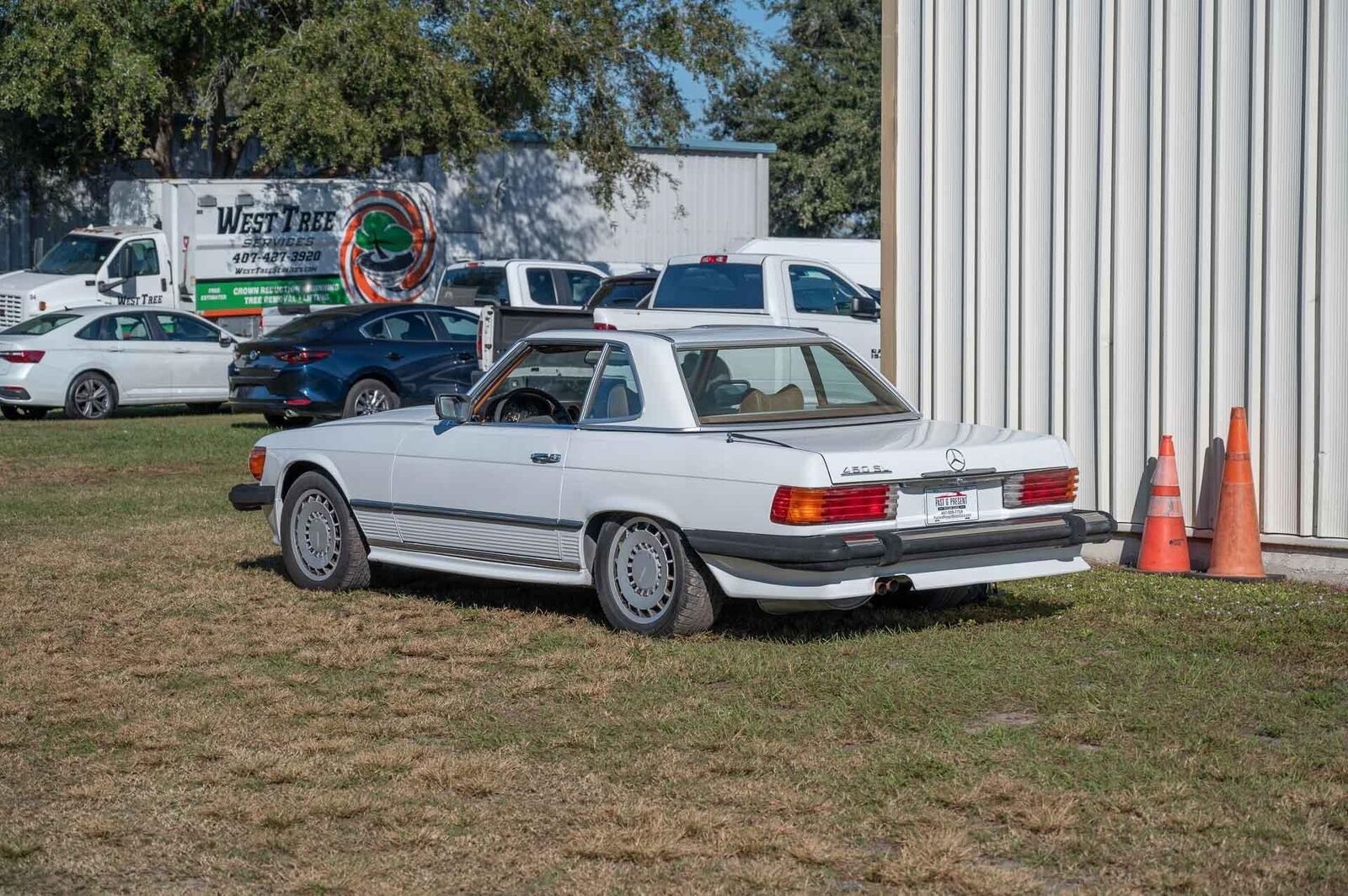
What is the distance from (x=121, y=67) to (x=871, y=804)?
24.7 meters

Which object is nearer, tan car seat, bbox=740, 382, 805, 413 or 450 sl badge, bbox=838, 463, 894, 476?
450 sl badge, bbox=838, 463, 894, 476

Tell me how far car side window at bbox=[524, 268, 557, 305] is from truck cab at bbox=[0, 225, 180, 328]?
6.30 meters

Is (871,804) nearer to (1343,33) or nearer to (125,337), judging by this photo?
(1343,33)

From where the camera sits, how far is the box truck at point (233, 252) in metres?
27.0

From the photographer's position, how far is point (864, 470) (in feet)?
25.2

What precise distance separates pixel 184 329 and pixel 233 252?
149 inches

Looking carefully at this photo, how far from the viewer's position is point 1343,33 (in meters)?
9.72

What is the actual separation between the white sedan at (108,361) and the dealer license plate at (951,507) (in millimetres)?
15848

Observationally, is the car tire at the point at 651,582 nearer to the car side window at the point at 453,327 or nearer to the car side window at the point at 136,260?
the car side window at the point at 453,327

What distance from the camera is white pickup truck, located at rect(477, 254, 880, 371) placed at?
17.4 metres

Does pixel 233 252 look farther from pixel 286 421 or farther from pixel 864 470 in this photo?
pixel 864 470

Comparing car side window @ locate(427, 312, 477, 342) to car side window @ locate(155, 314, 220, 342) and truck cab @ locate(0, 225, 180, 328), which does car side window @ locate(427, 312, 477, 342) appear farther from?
truck cab @ locate(0, 225, 180, 328)

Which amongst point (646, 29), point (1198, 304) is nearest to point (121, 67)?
point (646, 29)

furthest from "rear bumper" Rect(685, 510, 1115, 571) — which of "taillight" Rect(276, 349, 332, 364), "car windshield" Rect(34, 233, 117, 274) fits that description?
"car windshield" Rect(34, 233, 117, 274)
